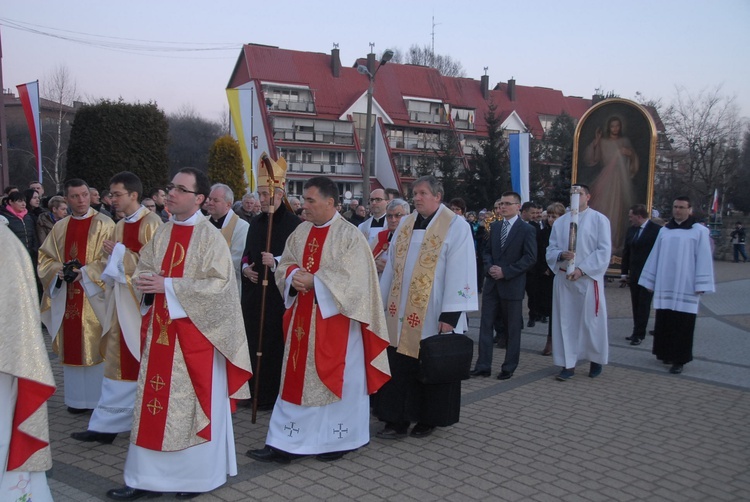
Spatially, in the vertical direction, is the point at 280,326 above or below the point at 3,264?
below

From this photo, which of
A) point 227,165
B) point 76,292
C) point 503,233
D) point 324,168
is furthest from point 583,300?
point 324,168

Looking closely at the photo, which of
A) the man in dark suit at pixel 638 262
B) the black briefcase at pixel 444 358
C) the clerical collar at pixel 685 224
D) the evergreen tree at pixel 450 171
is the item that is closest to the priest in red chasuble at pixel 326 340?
the black briefcase at pixel 444 358

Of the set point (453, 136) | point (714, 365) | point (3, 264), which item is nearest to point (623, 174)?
point (714, 365)

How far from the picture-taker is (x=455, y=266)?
537cm

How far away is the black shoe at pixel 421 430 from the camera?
5.39m

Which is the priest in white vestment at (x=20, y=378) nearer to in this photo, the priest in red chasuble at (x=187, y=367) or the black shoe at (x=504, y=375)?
the priest in red chasuble at (x=187, y=367)

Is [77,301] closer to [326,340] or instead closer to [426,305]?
[326,340]

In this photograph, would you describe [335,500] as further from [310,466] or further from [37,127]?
[37,127]

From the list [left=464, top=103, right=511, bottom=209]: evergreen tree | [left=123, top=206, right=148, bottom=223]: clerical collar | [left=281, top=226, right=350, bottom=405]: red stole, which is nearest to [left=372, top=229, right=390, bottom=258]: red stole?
[left=281, top=226, right=350, bottom=405]: red stole

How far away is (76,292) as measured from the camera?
577 cm

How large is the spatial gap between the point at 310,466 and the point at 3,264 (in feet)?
8.87

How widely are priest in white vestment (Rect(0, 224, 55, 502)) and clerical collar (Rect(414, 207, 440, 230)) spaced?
342 cm

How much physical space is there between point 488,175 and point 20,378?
27.9 meters

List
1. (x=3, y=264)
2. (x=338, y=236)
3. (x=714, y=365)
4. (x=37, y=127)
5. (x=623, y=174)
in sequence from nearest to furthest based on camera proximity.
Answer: (x=3, y=264) → (x=338, y=236) → (x=714, y=365) → (x=37, y=127) → (x=623, y=174)
